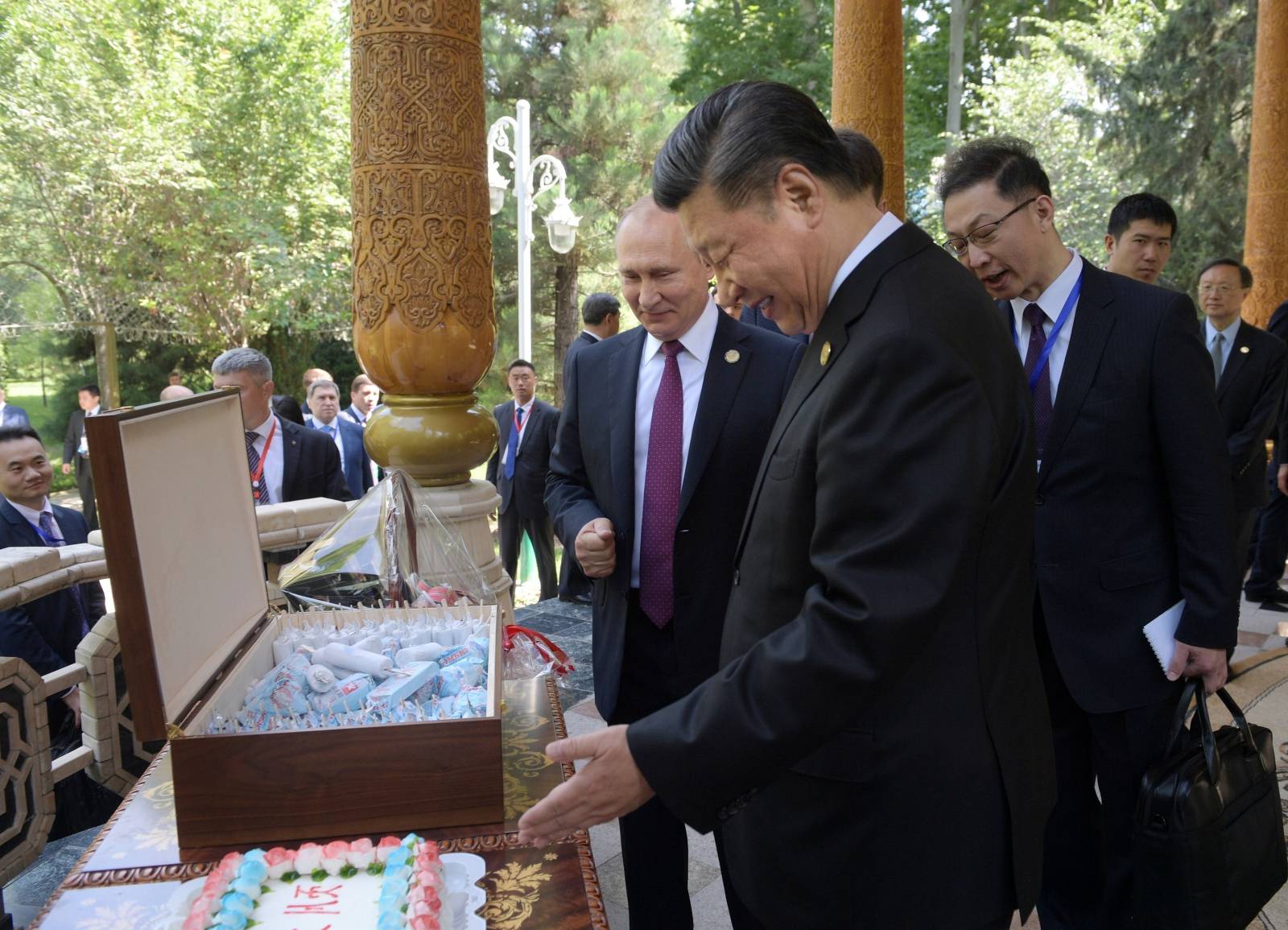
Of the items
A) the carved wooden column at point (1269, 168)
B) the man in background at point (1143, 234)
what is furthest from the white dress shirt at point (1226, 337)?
the carved wooden column at point (1269, 168)

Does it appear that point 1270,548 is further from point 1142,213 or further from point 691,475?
point 691,475

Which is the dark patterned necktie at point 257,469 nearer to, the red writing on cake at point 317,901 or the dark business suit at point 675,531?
the dark business suit at point 675,531

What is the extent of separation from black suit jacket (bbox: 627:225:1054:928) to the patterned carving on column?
281cm

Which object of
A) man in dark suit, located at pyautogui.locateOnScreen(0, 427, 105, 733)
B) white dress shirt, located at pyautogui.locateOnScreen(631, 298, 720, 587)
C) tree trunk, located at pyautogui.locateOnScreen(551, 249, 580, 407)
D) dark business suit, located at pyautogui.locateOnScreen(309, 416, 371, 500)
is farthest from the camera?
tree trunk, located at pyautogui.locateOnScreen(551, 249, 580, 407)

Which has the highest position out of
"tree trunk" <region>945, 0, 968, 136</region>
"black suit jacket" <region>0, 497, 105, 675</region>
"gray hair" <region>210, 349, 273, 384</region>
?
"tree trunk" <region>945, 0, 968, 136</region>

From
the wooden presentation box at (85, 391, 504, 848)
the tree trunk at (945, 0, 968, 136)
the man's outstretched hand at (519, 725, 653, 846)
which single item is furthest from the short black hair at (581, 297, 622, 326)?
the tree trunk at (945, 0, 968, 136)

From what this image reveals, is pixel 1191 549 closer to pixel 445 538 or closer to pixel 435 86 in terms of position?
pixel 445 538

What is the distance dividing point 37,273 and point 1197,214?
23731mm

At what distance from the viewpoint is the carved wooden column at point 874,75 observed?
21.2 ft

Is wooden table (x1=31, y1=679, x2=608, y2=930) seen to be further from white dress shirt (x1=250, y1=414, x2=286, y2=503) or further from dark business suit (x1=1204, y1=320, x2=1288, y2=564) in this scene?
dark business suit (x1=1204, y1=320, x2=1288, y2=564)

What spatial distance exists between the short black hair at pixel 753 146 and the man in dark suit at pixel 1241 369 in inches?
191

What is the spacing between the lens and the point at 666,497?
2.26 m

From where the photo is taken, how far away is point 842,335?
48.8 inches

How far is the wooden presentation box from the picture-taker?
1375mm
